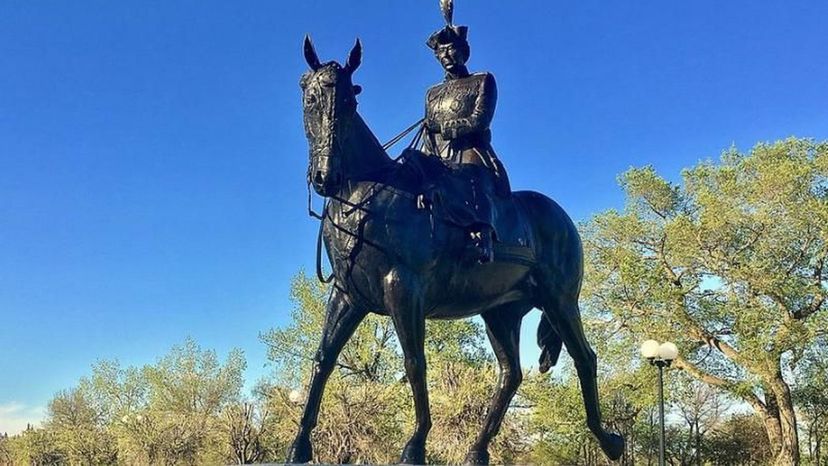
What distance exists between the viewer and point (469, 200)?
546cm

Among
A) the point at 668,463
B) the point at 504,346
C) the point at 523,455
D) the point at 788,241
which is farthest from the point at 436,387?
the point at 504,346

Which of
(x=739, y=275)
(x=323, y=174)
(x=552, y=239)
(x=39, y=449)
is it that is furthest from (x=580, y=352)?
(x=39, y=449)

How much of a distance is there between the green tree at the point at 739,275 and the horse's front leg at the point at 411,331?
70.3 ft

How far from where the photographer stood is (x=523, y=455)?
29500 millimetres

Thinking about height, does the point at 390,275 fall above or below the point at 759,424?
below

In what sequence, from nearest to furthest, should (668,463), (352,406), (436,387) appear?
(352,406) < (436,387) < (668,463)

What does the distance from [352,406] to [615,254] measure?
33.5 feet

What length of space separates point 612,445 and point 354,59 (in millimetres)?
3467

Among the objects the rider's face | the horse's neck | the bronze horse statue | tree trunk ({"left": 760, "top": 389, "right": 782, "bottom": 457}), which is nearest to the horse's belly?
the bronze horse statue

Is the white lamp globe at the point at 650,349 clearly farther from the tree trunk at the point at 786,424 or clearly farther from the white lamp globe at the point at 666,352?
the tree trunk at the point at 786,424

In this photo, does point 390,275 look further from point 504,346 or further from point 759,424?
point 759,424

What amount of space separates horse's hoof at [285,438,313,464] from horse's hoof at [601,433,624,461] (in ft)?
7.98

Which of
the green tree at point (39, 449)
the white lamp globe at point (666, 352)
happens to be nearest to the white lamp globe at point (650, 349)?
the white lamp globe at point (666, 352)

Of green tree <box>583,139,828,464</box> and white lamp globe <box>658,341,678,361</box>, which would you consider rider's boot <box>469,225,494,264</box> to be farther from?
green tree <box>583,139,828,464</box>
